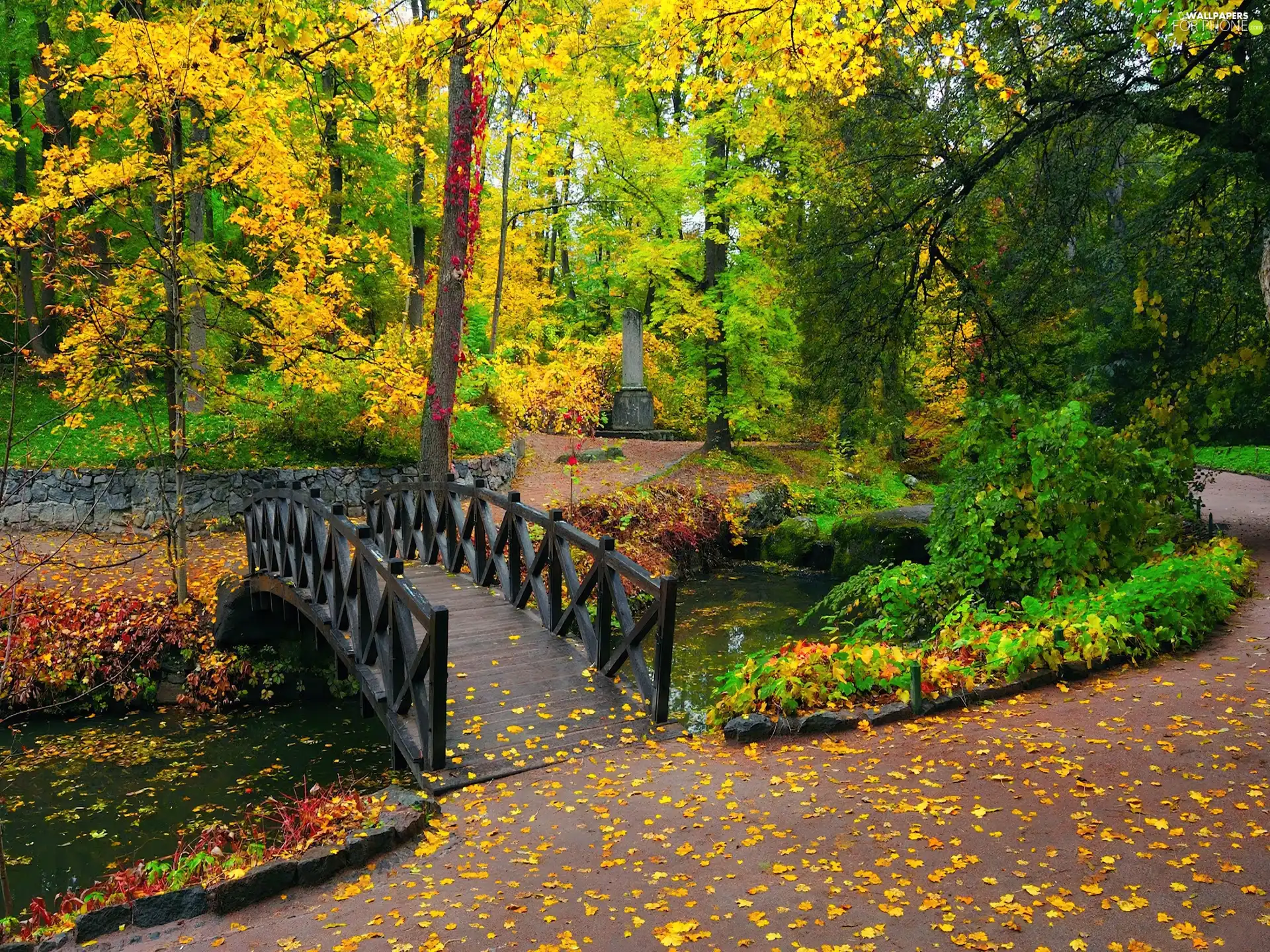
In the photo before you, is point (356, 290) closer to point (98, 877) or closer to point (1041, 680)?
point (98, 877)

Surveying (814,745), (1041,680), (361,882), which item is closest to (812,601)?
(1041,680)

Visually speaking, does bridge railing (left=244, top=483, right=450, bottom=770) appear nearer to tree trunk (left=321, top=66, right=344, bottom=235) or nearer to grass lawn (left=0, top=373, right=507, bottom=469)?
grass lawn (left=0, top=373, right=507, bottom=469)

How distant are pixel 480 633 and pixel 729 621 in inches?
217

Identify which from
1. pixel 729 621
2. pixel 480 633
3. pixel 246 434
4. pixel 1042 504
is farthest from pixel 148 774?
pixel 1042 504

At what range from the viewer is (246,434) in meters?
14.4

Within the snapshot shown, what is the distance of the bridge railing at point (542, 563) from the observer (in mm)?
6254

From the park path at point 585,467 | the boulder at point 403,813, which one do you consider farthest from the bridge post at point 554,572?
the park path at point 585,467

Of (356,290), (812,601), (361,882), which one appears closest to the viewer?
(361,882)

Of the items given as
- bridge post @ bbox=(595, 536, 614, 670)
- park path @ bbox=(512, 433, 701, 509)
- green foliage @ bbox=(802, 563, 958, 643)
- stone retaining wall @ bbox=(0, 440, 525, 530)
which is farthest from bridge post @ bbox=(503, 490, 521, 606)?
park path @ bbox=(512, 433, 701, 509)

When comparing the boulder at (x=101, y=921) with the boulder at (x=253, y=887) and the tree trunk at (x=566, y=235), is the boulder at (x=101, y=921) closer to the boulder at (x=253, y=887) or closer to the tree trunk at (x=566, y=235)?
the boulder at (x=253, y=887)

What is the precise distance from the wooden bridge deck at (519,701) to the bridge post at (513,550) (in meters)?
0.29

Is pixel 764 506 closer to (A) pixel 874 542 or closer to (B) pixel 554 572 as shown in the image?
(A) pixel 874 542

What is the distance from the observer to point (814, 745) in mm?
5469

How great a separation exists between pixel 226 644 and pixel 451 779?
20.8 ft
